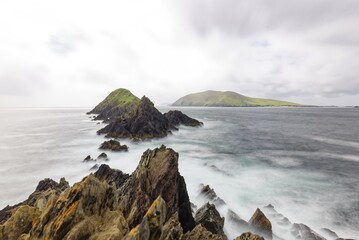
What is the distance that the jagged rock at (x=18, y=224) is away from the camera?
1136 centimetres

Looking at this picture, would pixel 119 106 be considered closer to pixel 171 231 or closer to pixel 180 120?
pixel 180 120

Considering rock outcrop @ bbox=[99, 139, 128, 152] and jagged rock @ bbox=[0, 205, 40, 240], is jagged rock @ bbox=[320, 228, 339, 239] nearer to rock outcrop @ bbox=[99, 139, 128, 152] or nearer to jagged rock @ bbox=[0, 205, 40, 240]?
jagged rock @ bbox=[0, 205, 40, 240]

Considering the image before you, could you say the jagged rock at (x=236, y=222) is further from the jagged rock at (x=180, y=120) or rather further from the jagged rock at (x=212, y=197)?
the jagged rock at (x=180, y=120)

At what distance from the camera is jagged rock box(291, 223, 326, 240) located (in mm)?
18366

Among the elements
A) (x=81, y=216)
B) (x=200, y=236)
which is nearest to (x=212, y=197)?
(x=200, y=236)

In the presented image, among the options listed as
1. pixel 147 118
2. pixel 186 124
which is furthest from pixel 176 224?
pixel 186 124

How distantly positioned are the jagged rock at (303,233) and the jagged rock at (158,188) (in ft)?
32.3

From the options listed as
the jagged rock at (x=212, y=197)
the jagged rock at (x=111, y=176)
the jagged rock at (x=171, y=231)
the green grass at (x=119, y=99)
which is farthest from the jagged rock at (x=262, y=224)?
the green grass at (x=119, y=99)

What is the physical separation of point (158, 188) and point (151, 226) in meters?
7.21

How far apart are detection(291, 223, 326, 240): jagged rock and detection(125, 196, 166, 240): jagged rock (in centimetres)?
1420

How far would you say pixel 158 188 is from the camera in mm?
17844

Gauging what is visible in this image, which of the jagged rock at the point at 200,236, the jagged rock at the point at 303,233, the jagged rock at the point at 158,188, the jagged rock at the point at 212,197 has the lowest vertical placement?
the jagged rock at the point at 303,233

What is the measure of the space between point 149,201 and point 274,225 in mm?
13029

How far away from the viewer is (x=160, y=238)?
10719 millimetres
